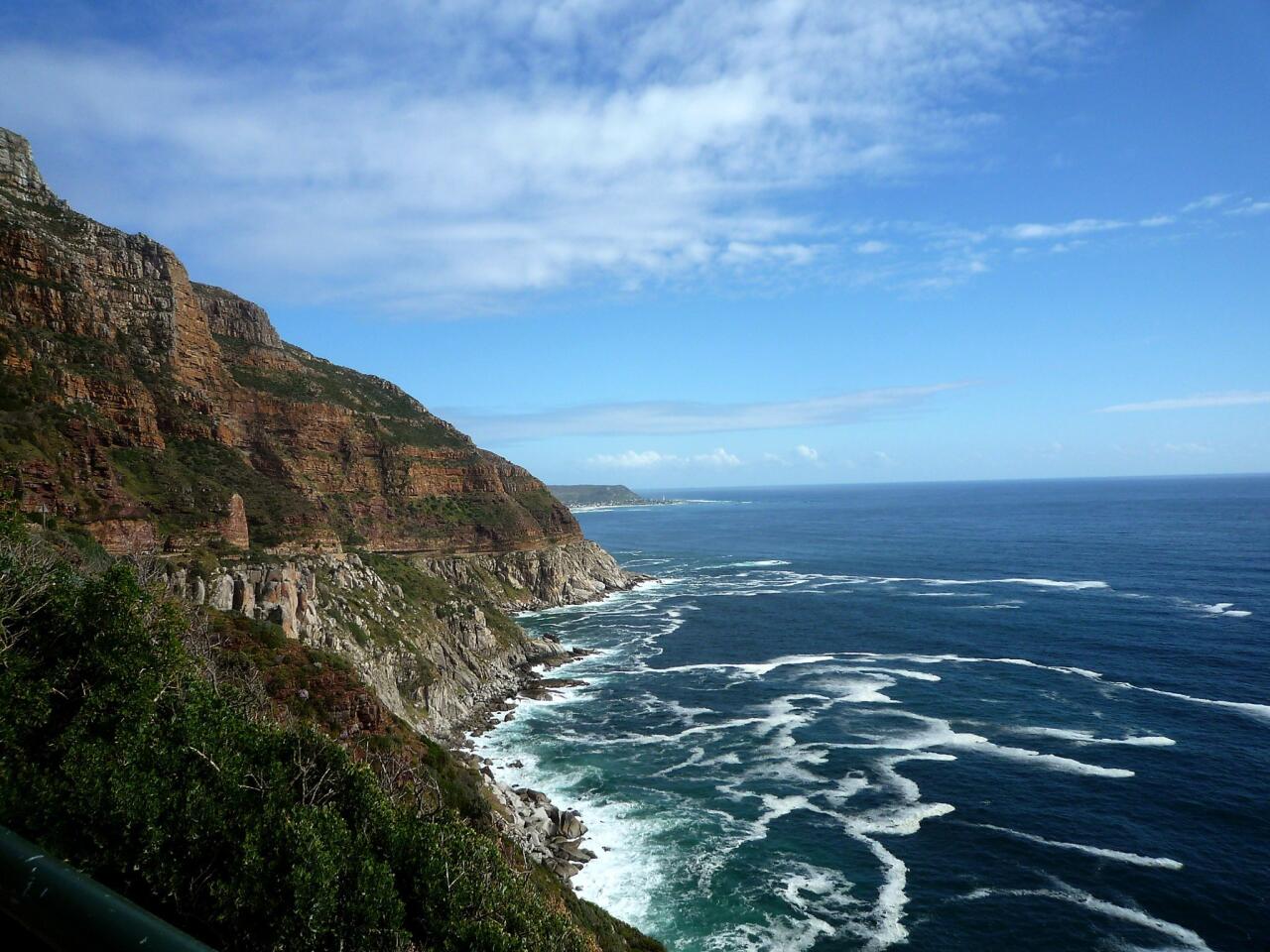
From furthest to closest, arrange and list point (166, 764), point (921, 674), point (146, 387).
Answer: point (921, 674)
point (146, 387)
point (166, 764)

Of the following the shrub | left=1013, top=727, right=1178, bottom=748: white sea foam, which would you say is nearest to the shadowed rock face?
the shrub

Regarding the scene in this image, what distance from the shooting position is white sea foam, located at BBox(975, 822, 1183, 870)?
35.9m

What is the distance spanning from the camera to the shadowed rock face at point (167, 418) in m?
50.0

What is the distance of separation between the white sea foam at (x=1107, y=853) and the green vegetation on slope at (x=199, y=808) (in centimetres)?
2944

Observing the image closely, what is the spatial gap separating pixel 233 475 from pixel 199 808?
55854 millimetres

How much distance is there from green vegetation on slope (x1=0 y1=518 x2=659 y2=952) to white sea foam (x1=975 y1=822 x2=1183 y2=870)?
96.6 feet

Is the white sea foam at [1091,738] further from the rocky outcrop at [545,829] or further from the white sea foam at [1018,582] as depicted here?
the white sea foam at [1018,582]

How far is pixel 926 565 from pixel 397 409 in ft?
303

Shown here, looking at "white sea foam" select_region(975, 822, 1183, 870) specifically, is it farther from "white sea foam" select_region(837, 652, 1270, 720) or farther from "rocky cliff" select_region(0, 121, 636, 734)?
"rocky cliff" select_region(0, 121, 636, 734)

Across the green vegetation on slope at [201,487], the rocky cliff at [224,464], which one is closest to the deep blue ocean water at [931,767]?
the rocky cliff at [224,464]

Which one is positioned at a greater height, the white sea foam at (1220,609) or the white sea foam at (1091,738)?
the white sea foam at (1220,609)

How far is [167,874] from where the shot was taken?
15484 millimetres

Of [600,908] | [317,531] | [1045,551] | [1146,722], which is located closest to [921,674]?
[1146,722]

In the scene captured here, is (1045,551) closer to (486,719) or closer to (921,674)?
(921,674)
